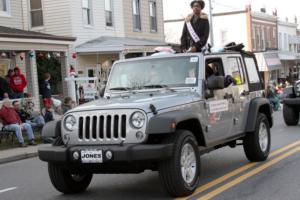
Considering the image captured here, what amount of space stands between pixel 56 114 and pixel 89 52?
606 centimetres

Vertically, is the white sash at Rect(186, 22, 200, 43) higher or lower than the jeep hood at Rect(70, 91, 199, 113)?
higher

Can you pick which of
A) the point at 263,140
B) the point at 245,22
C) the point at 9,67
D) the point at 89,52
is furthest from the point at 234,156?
the point at 245,22

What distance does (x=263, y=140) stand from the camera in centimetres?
979

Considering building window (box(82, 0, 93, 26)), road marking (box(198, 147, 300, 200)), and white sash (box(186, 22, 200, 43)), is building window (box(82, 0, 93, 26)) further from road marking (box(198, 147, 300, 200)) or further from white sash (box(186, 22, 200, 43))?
white sash (box(186, 22, 200, 43))

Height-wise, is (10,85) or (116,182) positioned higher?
(10,85)

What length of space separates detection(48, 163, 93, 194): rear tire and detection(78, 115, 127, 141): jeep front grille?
65 cm

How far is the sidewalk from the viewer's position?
42.2ft

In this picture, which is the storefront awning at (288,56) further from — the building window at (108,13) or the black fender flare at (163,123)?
the black fender flare at (163,123)

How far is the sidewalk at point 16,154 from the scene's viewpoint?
12873mm

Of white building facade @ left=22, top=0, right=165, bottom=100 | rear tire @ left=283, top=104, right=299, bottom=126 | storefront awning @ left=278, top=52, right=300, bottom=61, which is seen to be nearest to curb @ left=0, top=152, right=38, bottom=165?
rear tire @ left=283, top=104, right=299, bottom=126

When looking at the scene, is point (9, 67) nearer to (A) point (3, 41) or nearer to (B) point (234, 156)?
(A) point (3, 41)

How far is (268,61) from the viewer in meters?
50.4

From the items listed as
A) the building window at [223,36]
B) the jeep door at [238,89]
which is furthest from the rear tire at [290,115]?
the building window at [223,36]

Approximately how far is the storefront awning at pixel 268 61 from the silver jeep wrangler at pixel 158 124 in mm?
39356
